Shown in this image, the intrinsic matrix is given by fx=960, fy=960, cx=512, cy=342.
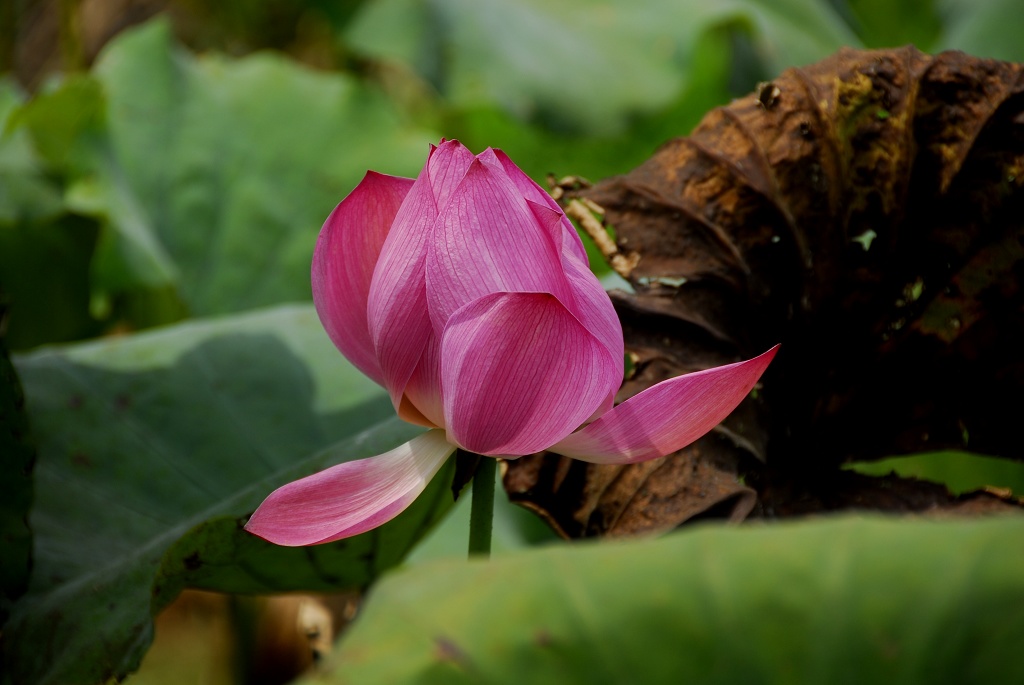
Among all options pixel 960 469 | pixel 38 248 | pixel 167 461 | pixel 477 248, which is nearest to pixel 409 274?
pixel 477 248

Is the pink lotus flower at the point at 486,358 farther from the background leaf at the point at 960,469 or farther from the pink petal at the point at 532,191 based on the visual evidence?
the background leaf at the point at 960,469

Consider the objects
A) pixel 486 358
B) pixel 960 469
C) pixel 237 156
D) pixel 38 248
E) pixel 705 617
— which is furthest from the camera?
pixel 237 156

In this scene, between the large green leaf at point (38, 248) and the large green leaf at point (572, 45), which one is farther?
the large green leaf at point (572, 45)

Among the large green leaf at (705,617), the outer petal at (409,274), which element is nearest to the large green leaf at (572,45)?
the outer petal at (409,274)

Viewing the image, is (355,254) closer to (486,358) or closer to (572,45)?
(486,358)

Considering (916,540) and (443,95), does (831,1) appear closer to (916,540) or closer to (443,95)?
(443,95)

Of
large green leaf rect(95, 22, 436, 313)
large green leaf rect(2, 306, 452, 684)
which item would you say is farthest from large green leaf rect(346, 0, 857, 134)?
large green leaf rect(2, 306, 452, 684)
